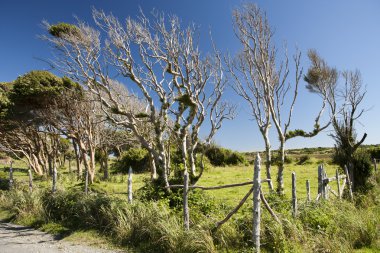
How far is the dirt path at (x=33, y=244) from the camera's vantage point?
24.0 feet

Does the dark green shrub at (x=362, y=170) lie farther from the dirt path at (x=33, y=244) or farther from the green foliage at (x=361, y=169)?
the dirt path at (x=33, y=244)

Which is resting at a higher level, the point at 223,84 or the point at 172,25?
the point at 172,25

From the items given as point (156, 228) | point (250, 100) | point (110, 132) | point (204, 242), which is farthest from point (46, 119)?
point (204, 242)

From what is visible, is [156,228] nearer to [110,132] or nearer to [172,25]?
[172,25]

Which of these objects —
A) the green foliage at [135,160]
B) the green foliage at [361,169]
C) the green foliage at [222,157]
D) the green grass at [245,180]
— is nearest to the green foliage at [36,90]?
the green grass at [245,180]

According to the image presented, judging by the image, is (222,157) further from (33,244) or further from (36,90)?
(33,244)

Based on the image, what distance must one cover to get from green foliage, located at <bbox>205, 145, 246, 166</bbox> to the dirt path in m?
31.5

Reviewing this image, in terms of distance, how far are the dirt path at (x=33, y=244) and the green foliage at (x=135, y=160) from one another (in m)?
22.0

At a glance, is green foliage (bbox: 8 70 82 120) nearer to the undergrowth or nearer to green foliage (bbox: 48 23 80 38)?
green foliage (bbox: 48 23 80 38)

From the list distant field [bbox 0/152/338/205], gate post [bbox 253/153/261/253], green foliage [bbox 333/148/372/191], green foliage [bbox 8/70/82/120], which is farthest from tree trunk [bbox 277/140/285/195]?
green foliage [bbox 8/70/82/120]

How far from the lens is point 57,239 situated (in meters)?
8.34

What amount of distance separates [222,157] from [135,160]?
1352cm

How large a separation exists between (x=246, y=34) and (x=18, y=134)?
24.9 metres

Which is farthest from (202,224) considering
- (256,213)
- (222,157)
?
(222,157)
